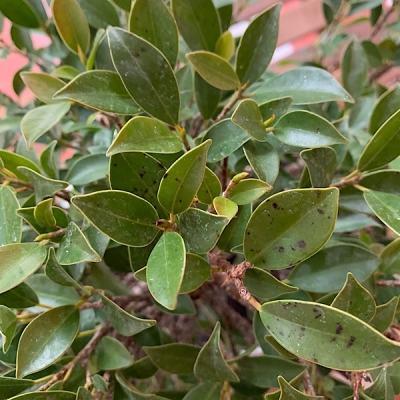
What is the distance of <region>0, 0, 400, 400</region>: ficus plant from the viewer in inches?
12.4

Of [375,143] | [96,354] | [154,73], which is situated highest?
[154,73]

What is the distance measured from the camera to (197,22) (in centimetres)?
50

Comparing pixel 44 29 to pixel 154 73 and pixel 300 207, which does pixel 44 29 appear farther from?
pixel 300 207

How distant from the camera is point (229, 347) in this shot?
2.01 ft

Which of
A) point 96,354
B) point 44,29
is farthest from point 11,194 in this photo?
point 44,29

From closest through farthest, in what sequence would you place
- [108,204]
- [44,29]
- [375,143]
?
[108,204], [375,143], [44,29]

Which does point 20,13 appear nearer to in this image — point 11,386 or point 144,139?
point 144,139

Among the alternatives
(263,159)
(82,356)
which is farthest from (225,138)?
(82,356)

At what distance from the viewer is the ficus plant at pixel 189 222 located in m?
0.32

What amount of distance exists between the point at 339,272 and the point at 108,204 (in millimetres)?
247

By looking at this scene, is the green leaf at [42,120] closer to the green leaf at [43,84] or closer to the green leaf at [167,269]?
the green leaf at [43,84]

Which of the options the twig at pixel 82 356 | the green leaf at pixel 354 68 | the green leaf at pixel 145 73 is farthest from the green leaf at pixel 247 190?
the green leaf at pixel 354 68

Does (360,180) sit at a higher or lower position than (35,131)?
lower

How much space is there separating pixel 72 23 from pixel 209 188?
0.28m
